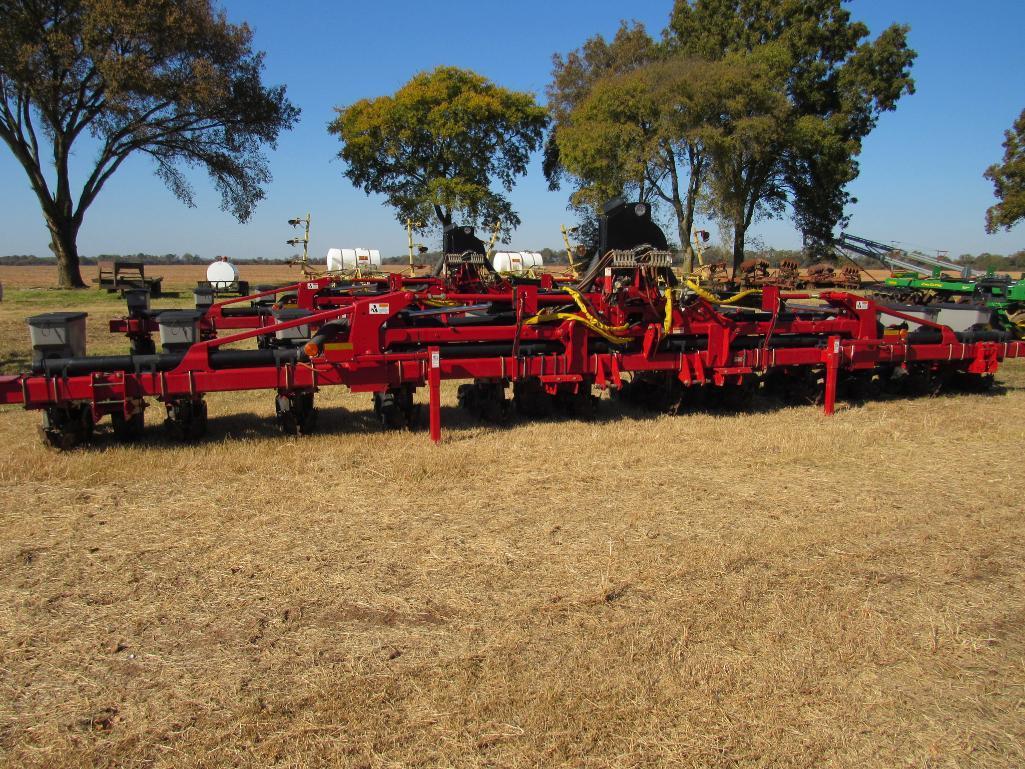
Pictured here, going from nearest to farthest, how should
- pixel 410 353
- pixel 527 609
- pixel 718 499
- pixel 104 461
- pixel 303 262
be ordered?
pixel 527 609
pixel 718 499
pixel 104 461
pixel 410 353
pixel 303 262

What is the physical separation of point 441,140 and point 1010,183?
82.6 feet

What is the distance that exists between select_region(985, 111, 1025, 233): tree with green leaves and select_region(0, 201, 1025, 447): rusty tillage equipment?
29272 millimetres

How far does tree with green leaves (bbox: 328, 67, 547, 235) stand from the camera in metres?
32.6

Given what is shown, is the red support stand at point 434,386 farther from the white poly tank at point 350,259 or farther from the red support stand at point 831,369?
the white poly tank at point 350,259

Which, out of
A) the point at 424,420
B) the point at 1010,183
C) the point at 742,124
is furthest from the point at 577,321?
the point at 1010,183

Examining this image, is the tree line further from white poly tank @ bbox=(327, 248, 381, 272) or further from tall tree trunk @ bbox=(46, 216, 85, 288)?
white poly tank @ bbox=(327, 248, 381, 272)

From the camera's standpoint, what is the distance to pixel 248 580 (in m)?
4.00

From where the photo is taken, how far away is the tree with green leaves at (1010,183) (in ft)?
108

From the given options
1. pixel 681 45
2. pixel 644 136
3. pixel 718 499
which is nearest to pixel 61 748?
pixel 718 499

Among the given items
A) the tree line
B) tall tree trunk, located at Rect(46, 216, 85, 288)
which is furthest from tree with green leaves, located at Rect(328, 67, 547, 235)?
tall tree trunk, located at Rect(46, 216, 85, 288)

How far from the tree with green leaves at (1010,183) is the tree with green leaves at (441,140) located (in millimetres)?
20482

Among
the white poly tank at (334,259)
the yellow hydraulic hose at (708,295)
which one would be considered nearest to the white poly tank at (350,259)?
the white poly tank at (334,259)

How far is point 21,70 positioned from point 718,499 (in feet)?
86.5

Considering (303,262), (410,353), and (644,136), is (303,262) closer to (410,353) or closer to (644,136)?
(410,353)
